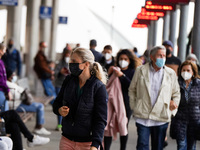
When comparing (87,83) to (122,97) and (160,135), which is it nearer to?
(160,135)

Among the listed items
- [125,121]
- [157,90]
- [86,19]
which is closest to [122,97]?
[125,121]

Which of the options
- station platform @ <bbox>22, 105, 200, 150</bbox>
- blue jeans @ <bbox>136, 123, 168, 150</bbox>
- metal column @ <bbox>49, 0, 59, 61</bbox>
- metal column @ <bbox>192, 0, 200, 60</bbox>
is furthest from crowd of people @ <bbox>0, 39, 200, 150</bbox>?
metal column @ <bbox>49, 0, 59, 61</bbox>

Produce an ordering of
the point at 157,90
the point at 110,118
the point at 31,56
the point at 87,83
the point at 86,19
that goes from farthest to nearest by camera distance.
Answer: the point at 86,19, the point at 31,56, the point at 110,118, the point at 157,90, the point at 87,83

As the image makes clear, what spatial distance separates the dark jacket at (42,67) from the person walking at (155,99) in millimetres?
8362

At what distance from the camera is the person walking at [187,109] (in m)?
7.94

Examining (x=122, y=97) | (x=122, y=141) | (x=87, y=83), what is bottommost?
(x=122, y=141)

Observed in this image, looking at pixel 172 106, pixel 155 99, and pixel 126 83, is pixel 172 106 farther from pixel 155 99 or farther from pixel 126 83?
pixel 126 83

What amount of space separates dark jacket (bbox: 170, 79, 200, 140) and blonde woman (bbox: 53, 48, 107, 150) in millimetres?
3229

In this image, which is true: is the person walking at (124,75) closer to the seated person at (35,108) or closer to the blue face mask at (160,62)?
the blue face mask at (160,62)

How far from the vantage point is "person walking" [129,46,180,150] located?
23.6 feet

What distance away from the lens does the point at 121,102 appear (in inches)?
328

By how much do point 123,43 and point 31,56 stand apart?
50.5 m

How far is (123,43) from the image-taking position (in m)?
77.2

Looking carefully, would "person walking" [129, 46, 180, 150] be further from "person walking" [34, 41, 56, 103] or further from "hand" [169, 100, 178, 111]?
"person walking" [34, 41, 56, 103]
